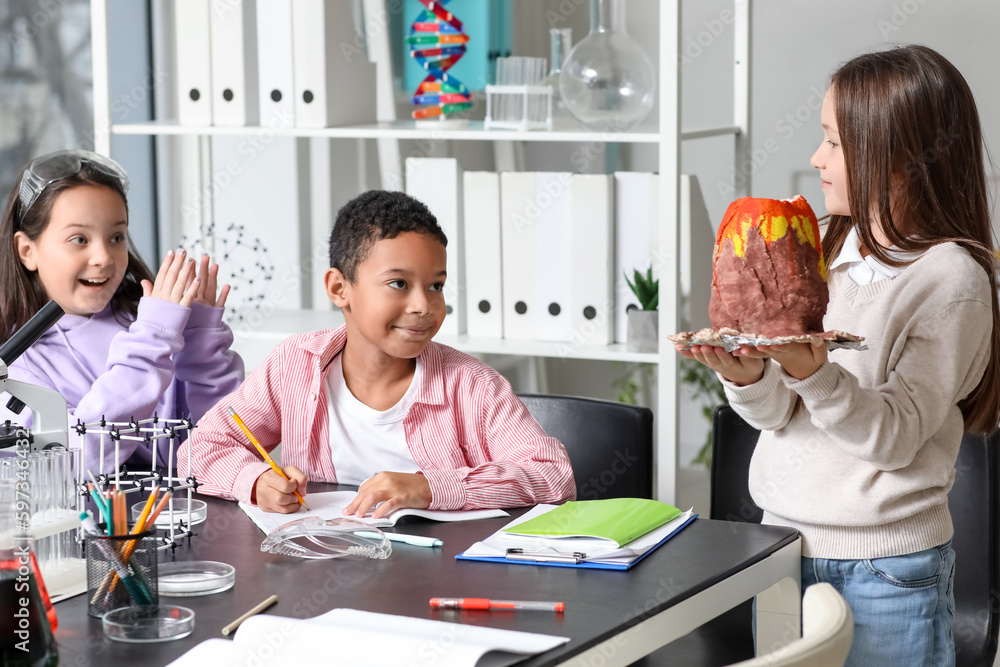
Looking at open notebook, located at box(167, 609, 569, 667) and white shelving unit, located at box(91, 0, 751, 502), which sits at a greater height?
white shelving unit, located at box(91, 0, 751, 502)

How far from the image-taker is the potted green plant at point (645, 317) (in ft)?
7.54

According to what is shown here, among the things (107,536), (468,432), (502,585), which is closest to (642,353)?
(468,432)

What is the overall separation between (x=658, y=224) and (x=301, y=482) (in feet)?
3.32

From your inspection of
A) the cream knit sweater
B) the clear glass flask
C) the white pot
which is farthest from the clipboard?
the clear glass flask

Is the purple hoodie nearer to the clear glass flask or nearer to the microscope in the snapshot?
the microscope

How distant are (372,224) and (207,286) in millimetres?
438

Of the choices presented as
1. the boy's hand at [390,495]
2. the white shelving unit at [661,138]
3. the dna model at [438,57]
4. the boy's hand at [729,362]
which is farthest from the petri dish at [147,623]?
the dna model at [438,57]

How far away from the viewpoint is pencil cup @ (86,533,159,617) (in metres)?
1.07

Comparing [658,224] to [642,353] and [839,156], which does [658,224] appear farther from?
[839,156]

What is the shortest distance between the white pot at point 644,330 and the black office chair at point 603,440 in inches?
16.8

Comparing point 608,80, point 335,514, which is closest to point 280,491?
point 335,514

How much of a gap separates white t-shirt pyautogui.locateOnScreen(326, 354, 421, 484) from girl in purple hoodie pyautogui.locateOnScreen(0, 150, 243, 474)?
0.31m

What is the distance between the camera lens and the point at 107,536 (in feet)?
3.52

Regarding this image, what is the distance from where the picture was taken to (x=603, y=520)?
1326mm
